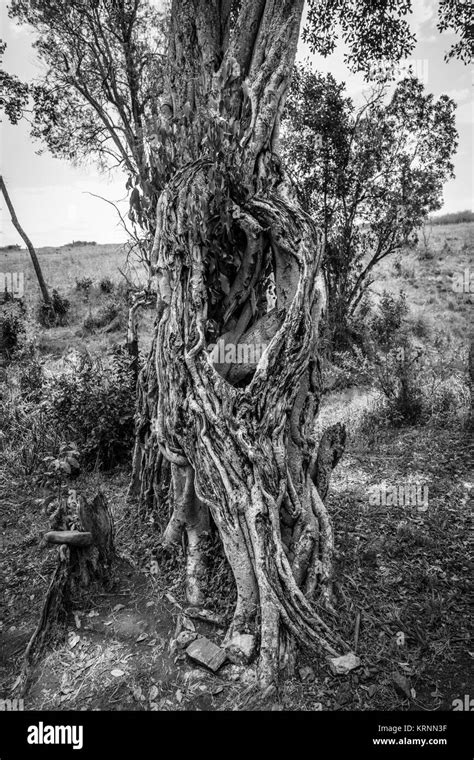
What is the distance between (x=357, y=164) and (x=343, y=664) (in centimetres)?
1035

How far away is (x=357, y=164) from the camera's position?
10.6 m

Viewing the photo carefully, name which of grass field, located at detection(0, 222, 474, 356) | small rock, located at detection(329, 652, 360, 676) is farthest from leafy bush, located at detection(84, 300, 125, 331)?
small rock, located at detection(329, 652, 360, 676)

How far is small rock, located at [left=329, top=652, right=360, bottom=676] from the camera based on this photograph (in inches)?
120

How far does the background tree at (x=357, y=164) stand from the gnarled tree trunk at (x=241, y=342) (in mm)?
4887

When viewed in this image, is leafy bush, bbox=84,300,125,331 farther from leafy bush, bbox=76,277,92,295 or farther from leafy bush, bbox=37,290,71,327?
leafy bush, bbox=76,277,92,295

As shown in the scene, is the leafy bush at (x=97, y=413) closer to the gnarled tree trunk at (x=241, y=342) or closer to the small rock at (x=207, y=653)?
the gnarled tree trunk at (x=241, y=342)

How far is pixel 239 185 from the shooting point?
14.8 ft

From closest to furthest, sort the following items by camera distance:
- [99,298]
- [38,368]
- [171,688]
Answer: [171,688] → [38,368] → [99,298]

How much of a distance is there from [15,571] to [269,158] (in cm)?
486

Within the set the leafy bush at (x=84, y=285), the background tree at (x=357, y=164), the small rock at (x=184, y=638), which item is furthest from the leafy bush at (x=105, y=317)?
the small rock at (x=184, y=638)

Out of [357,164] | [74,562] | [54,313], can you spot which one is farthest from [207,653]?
[54,313]

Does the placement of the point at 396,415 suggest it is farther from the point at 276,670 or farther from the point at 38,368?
the point at 38,368

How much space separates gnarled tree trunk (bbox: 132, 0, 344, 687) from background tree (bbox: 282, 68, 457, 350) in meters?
4.89
